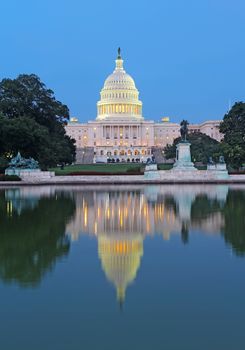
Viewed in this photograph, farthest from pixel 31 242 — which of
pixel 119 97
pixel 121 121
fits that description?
pixel 119 97

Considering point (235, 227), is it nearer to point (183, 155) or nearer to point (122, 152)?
point (183, 155)

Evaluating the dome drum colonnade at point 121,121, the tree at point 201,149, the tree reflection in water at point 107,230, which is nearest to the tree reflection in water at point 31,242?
the tree reflection in water at point 107,230

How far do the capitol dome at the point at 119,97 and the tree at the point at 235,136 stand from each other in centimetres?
8935

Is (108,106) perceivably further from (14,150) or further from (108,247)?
(108,247)

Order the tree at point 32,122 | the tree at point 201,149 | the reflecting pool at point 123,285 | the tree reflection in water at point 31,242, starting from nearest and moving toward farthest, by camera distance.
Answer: the reflecting pool at point 123,285 < the tree reflection in water at point 31,242 < the tree at point 32,122 < the tree at point 201,149

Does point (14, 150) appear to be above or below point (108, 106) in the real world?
below

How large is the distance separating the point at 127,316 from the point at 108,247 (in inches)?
217

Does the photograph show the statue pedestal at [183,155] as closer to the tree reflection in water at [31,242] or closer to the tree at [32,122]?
the tree at [32,122]

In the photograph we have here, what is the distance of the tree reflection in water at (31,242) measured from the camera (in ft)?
34.7

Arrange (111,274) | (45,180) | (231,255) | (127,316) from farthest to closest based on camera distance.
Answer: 1. (45,180)
2. (231,255)
3. (111,274)
4. (127,316)

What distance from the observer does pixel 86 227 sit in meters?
16.9

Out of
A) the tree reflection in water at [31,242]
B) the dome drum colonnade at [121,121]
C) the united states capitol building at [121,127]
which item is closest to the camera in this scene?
the tree reflection in water at [31,242]

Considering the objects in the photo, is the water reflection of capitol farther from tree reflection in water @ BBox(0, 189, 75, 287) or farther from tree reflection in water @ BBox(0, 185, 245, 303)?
tree reflection in water @ BBox(0, 189, 75, 287)

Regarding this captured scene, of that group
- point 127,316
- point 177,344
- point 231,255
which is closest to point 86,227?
point 231,255
